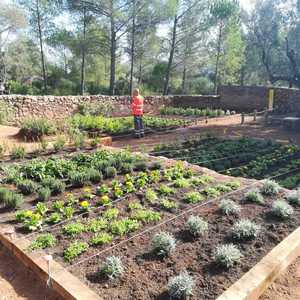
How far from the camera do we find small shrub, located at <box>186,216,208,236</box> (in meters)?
3.29

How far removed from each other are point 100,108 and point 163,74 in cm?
1337

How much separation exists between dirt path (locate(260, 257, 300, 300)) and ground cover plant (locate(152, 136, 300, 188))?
262 centimetres

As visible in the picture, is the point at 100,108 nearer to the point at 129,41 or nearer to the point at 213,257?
the point at 129,41

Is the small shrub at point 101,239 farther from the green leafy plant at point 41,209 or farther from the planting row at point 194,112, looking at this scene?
the planting row at point 194,112

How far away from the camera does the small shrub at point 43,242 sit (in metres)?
3.07

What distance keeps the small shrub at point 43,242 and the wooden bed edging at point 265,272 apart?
1713 millimetres

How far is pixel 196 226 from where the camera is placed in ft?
10.8

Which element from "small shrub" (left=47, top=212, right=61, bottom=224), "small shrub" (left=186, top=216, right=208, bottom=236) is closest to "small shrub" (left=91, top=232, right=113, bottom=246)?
"small shrub" (left=47, top=212, right=61, bottom=224)

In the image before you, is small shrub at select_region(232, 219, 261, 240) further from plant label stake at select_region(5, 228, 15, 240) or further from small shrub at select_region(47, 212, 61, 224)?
plant label stake at select_region(5, 228, 15, 240)

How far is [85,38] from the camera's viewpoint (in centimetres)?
1911

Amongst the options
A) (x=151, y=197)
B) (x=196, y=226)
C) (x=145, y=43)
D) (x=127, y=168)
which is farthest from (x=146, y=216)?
(x=145, y=43)

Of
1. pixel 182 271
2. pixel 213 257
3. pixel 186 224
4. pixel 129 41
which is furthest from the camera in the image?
pixel 129 41

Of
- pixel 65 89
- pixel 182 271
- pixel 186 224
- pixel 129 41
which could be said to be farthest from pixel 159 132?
pixel 65 89

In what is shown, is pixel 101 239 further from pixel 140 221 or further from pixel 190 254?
pixel 190 254
